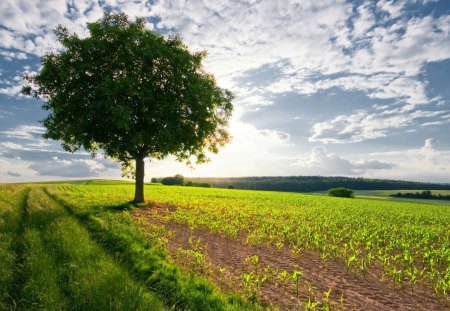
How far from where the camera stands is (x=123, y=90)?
83.1ft

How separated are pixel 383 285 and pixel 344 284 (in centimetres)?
136

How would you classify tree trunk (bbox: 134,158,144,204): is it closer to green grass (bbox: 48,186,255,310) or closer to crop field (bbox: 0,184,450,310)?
crop field (bbox: 0,184,450,310)

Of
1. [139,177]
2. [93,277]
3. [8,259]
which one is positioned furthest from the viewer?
[139,177]

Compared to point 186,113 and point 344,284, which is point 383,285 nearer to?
point 344,284

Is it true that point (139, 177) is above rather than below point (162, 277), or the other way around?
above

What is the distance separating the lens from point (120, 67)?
26.9m

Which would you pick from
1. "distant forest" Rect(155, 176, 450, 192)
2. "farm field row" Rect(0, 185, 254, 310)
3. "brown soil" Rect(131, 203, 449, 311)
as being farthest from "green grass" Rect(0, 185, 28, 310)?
"distant forest" Rect(155, 176, 450, 192)

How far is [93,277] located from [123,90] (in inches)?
776

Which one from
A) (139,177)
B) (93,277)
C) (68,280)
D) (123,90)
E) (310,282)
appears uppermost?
(123,90)

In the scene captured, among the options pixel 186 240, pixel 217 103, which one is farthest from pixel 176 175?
pixel 186 240

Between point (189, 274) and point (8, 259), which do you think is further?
point (8, 259)

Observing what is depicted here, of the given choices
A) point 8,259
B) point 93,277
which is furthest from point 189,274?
point 8,259

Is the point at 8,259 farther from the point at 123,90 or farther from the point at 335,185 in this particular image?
the point at 335,185

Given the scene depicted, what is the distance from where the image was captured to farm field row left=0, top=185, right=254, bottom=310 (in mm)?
7012
